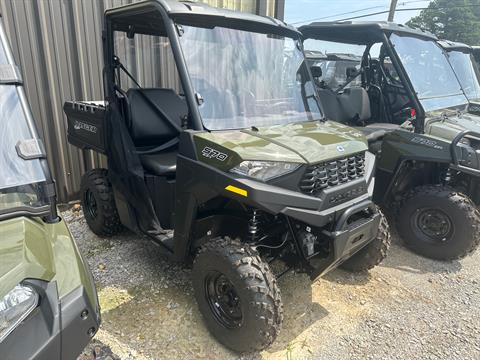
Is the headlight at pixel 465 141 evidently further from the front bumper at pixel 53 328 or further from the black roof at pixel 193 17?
the front bumper at pixel 53 328

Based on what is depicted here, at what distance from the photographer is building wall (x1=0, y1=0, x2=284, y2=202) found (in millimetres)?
4262

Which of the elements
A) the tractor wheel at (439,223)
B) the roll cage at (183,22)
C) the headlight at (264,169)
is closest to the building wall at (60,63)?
the roll cage at (183,22)

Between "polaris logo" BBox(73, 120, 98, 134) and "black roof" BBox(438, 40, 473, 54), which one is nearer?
"polaris logo" BBox(73, 120, 98, 134)

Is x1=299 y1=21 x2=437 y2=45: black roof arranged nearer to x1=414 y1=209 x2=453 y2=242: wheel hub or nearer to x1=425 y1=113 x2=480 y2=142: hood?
x1=425 y1=113 x2=480 y2=142: hood

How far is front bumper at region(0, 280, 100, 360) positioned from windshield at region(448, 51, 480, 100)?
5194mm

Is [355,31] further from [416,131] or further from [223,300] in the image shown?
[223,300]

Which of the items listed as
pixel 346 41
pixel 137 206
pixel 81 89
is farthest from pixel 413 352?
pixel 81 89

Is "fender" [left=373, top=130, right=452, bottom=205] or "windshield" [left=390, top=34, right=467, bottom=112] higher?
"windshield" [left=390, top=34, right=467, bottom=112]

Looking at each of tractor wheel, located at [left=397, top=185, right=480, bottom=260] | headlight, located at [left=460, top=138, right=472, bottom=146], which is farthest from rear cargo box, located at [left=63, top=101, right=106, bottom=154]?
headlight, located at [left=460, top=138, right=472, bottom=146]

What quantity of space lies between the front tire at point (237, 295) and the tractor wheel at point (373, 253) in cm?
118

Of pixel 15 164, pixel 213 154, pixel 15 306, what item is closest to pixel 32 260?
pixel 15 306

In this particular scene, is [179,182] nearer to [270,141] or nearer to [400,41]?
[270,141]

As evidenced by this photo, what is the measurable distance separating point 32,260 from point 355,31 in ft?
12.9

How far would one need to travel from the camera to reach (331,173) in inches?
96.7
